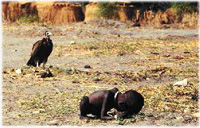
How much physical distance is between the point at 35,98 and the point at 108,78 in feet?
8.74

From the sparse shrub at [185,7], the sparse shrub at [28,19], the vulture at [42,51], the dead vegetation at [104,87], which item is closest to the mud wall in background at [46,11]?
the sparse shrub at [28,19]

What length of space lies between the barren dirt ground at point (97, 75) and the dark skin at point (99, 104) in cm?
15

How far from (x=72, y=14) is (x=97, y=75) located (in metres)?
18.4

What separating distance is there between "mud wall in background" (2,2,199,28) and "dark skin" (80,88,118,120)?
20.3 m

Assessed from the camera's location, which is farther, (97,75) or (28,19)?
(28,19)

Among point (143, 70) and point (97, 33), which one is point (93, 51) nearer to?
point (143, 70)

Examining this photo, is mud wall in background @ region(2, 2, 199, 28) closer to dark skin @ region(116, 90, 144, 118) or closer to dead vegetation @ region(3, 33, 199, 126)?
dead vegetation @ region(3, 33, 199, 126)

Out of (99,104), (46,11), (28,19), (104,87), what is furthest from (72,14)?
(99,104)

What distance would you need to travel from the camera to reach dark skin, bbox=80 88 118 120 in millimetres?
7047

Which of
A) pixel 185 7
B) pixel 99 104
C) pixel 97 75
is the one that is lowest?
pixel 97 75

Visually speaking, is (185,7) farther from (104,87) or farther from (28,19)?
(104,87)

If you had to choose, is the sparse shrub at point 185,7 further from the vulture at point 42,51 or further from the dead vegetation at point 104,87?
the vulture at point 42,51

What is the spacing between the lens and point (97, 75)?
1145 cm

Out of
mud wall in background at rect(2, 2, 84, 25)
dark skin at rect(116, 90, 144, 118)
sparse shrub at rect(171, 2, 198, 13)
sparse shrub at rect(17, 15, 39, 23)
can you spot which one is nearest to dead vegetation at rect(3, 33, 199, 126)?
dark skin at rect(116, 90, 144, 118)
